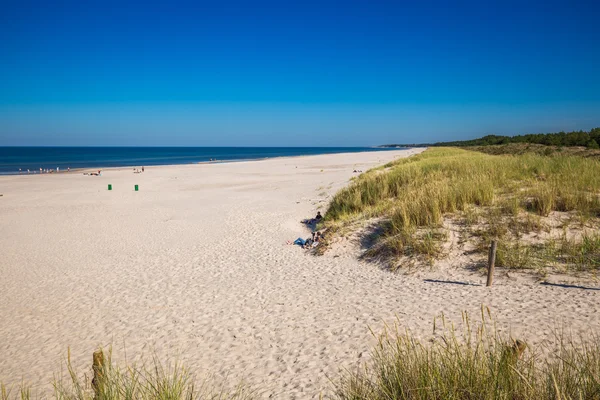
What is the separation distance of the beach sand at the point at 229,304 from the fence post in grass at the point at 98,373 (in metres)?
1.49

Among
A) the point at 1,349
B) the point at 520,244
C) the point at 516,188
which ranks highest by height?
the point at 516,188

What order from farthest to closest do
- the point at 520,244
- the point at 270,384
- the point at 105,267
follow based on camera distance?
the point at 105,267
the point at 520,244
the point at 270,384

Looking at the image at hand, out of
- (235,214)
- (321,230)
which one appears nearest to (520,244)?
(321,230)

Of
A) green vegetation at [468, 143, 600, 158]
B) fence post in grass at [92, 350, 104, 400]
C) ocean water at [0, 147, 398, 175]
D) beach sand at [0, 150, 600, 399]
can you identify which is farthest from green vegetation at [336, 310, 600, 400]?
ocean water at [0, 147, 398, 175]

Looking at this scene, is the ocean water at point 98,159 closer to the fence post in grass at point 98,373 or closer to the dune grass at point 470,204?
the dune grass at point 470,204

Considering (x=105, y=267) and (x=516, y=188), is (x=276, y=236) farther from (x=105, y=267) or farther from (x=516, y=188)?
(x=516, y=188)

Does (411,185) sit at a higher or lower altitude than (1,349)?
higher

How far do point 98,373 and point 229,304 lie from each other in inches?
126

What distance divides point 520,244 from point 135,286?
7.48 m

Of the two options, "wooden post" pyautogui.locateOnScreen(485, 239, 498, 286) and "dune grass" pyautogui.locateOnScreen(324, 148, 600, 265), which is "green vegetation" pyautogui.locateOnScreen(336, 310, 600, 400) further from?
"dune grass" pyautogui.locateOnScreen(324, 148, 600, 265)

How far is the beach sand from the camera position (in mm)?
4055

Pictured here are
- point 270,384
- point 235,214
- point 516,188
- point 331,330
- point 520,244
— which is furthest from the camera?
point 235,214

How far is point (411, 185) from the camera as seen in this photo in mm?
11492

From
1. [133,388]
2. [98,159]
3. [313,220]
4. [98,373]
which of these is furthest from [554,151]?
[98,159]
